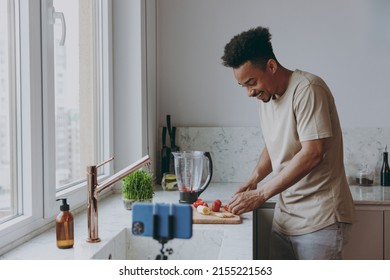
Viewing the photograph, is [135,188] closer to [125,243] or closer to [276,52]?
[125,243]

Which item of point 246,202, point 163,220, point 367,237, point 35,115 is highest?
point 35,115

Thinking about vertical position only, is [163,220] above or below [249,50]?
below

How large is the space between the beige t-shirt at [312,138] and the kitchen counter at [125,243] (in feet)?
0.56

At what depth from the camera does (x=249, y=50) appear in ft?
4.67

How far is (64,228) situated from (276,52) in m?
1.45

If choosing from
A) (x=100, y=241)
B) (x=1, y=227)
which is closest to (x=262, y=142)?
(x=100, y=241)

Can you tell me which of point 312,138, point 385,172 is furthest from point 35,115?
point 385,172

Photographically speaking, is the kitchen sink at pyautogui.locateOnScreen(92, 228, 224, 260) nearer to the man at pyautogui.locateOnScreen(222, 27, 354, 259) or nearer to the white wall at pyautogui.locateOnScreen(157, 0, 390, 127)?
the man at pyautogui.locateOnScreen(222, 27, 354, 259)

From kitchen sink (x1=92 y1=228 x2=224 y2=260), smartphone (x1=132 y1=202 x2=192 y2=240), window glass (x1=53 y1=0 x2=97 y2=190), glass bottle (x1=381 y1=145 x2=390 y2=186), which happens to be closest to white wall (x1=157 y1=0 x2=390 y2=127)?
glass bottle (x1=381 y1=145 x2=390 y2=186)

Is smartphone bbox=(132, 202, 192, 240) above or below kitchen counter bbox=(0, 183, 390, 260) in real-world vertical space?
above

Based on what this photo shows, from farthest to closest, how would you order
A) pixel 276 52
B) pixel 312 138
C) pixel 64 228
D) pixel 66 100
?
pixel 276 52 < pixel 66 100 < pixel 312 138 < pixel 64 228

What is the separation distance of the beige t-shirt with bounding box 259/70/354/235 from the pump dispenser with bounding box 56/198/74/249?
A: 0.69 metres

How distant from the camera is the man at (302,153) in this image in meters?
1.38

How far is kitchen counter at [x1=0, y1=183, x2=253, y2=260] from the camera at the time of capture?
1.12 meters
